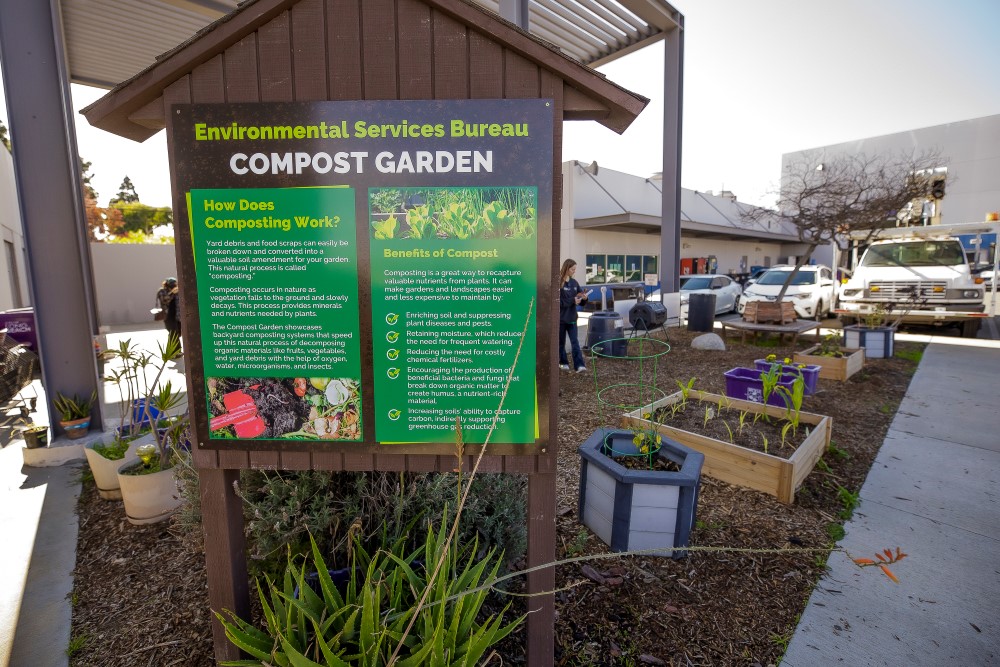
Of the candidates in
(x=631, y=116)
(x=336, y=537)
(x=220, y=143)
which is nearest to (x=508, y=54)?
(x=631, y=116)

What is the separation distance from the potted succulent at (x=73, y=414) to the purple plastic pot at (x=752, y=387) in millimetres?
6584

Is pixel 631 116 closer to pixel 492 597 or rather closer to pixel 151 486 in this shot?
pixel 492 597

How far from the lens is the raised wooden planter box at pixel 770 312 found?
9805 mm

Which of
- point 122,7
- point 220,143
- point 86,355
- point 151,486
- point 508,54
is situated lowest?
point 151,486

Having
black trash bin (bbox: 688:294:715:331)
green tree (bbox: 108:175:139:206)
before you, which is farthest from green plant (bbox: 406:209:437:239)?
green tree (bbox: 108:175:139:206)

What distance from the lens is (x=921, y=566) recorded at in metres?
3.01

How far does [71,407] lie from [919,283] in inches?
579

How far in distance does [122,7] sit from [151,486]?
26.2 ft

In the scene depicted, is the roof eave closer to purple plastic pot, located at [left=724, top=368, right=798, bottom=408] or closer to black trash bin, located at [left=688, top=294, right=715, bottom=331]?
purple plastic pot, located at [left=724, top=368, right=798, bottom=408]

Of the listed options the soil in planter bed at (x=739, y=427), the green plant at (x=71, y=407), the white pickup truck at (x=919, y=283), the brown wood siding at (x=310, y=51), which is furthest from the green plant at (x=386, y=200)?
the white pickup truck at (x=919, y=283)

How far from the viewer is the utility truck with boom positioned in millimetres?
10727

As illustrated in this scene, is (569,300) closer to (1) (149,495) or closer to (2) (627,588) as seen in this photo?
(2) (627,588)

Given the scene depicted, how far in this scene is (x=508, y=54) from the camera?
1.95m

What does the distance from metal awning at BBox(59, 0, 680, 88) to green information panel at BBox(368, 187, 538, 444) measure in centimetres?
631
